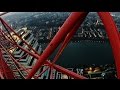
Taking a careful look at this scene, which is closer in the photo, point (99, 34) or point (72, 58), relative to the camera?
point (72, 58)

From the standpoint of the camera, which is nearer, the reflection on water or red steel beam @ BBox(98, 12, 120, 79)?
red steel beam @ BBox(98, 12, 120, 79)

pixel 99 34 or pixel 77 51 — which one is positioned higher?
pixel 99 34

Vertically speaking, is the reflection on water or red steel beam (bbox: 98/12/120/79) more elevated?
the reflection on water

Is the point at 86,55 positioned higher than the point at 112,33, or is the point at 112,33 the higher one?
the point at 86,55

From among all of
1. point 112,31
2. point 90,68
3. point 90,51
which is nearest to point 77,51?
point 90,51

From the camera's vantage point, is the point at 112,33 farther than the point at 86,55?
No

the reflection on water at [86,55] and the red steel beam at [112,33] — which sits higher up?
the reflection on water at [86,55]

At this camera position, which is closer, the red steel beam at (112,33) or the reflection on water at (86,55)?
the red steel beam at (112,33)
